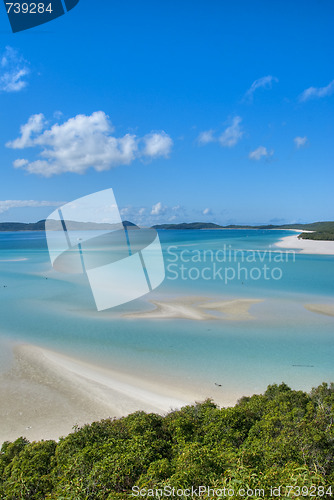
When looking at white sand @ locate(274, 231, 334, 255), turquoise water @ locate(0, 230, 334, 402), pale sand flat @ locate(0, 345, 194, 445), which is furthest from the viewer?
white sand @ locate(274, 231, 334, 255)

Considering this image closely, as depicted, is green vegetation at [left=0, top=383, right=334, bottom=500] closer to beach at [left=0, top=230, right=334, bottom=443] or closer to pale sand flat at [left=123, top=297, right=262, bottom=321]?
beach at [left=0, top=230, right=334, bottom=443]

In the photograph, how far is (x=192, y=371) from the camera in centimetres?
1308

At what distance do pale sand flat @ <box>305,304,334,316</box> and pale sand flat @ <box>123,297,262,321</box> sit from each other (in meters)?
3.68

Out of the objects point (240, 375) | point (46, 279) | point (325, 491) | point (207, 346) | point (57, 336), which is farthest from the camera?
point (46, 279)

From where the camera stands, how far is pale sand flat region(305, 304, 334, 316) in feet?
69.2

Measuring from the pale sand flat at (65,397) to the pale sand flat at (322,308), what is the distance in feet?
45.5

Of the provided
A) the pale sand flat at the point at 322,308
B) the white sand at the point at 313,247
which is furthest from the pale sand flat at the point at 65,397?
the white sand at the point at 313,247

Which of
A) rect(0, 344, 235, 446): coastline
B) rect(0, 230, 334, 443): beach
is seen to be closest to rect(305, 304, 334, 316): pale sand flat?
rect(0, 230, 334, 443): beach

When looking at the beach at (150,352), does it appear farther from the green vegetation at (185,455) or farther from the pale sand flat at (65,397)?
the green vegetation at (185,455)

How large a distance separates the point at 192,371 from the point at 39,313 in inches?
530

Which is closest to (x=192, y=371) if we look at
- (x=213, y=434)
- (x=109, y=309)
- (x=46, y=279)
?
(x=213, y=434)

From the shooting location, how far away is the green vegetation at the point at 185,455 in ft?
15.4

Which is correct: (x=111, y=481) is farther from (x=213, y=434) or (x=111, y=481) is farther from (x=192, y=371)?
(x=192, y=371)

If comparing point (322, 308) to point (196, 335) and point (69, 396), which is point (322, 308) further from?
point (69, 396)
